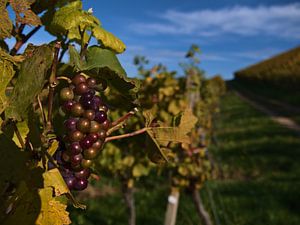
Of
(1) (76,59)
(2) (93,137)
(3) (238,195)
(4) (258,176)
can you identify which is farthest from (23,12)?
(4) (258,176)

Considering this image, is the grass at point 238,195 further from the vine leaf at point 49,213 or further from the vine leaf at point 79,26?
the vine leaf at point 49,213

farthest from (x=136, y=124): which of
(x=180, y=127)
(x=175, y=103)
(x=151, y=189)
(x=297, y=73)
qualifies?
(x=297, y=73)

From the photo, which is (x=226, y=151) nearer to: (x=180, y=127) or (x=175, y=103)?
(x=175, y=103)

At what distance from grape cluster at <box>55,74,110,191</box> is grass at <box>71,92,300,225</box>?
383 centimetres

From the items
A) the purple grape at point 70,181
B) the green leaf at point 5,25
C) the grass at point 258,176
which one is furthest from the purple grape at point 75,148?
the grass at point 258,176

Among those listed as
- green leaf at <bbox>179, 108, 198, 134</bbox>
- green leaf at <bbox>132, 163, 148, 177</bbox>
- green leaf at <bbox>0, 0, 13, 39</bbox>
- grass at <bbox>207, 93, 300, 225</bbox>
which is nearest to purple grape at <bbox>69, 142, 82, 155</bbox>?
green leaf at <bbox>0, 0, 13, 39</bbox>

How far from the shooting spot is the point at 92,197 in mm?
11203

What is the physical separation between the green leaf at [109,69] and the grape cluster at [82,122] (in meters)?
0.03

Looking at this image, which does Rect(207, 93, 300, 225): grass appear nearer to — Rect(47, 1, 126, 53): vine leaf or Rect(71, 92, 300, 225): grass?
Rect(71, 92, 300, 225): grass

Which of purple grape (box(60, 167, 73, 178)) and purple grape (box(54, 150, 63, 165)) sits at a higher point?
purple grape (box(54, 150, 63, 165))

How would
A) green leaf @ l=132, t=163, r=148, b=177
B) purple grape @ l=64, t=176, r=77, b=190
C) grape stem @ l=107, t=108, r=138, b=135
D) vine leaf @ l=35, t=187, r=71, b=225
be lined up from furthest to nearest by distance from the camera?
green leaf @ l=132, t=163, r=148, b=177 → grape stem @ l=107, t=108, r=138, b=135 → purple grape @ l=64, t=176, r=77, b=190 → vine leaf @ l=35, t=187, r=71, b=225

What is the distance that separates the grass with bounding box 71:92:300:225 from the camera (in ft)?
28.5

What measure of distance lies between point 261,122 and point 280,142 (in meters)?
7.28

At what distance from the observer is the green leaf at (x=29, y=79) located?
113cm
